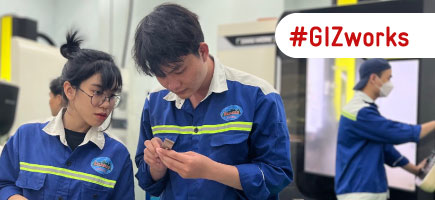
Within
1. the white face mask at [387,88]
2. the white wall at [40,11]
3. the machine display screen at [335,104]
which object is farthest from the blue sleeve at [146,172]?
the white wall at [40,11]

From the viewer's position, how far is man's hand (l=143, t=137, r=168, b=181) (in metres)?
0.99

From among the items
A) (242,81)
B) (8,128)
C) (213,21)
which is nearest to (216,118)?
(242,81)

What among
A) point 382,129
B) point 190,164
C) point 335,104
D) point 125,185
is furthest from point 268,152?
point 335,104

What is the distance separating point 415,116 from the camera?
167 centimetres

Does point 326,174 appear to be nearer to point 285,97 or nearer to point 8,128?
point 285,97

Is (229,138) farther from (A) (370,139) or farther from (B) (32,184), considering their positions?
(A) (370,139)

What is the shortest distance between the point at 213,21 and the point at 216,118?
96 centimetres

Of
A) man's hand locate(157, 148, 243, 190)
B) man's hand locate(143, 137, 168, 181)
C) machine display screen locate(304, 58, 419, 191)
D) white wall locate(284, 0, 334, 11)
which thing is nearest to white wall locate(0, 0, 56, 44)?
white wall locate(284, 0, 334, 11)

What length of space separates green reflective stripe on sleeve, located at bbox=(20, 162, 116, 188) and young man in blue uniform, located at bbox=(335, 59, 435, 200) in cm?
106

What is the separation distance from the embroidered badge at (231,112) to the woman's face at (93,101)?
0.36 meters

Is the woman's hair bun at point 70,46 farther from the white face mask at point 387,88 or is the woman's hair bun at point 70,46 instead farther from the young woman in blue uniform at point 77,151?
the white face mask at point 387,88

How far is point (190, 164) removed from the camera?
90 centimetres

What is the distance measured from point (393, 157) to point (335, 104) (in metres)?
0.35

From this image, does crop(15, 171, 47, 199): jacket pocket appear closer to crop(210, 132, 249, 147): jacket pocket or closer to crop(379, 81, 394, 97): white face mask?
crop(210, 132, 249, 147): jacket pocket
